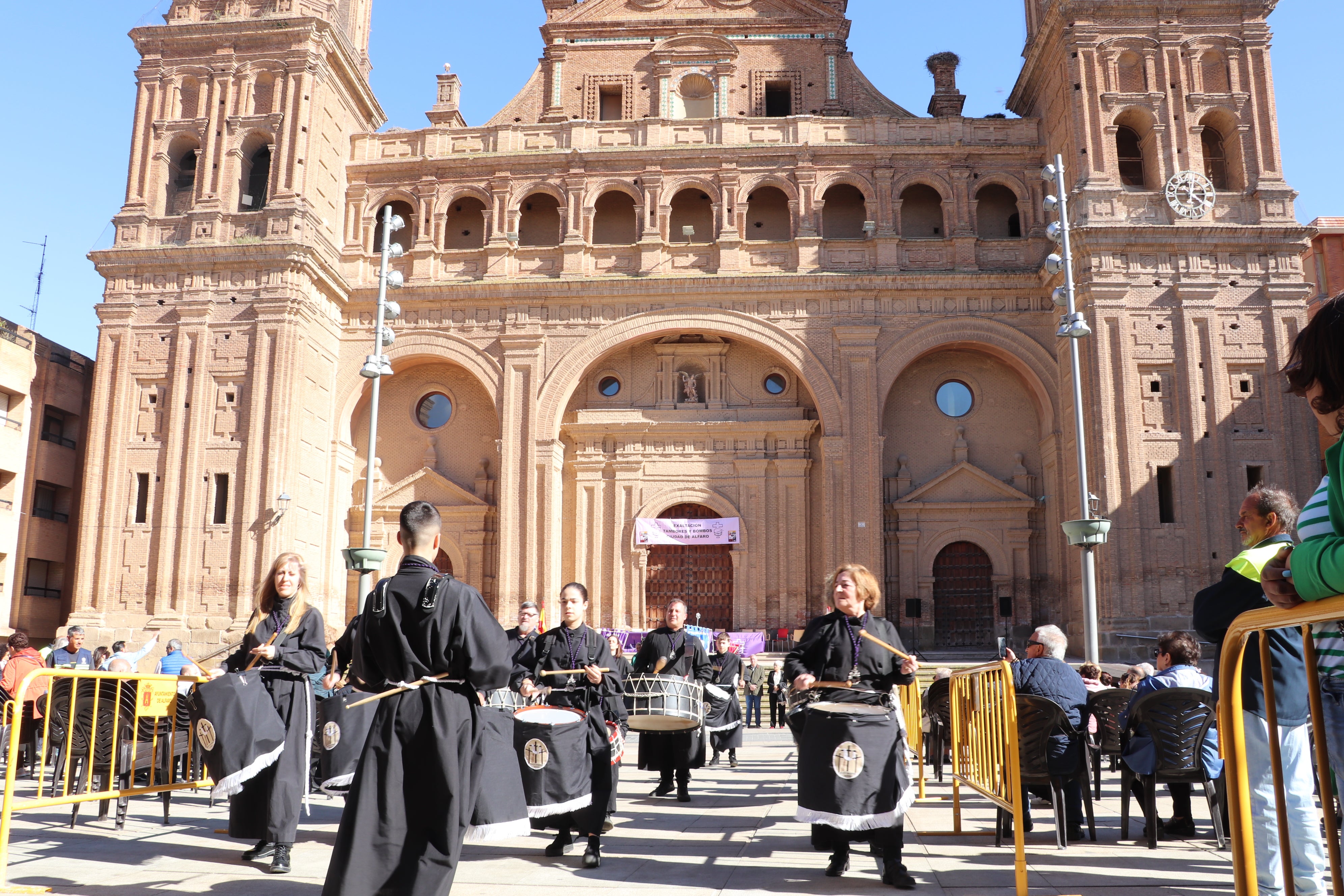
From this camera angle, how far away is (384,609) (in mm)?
5352

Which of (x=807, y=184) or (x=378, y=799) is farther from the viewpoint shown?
(x=807, y=184)

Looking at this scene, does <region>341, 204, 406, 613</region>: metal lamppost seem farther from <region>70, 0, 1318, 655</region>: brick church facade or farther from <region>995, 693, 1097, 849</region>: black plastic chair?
<region>995, 693, 1097, 849</region>: black plastic chair

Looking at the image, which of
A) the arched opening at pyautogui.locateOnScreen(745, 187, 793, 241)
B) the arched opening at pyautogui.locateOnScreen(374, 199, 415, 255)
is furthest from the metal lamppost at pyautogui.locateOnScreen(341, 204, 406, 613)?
the arched opening at pyautogui.locateOnScreen(745, 187, 793, 241)

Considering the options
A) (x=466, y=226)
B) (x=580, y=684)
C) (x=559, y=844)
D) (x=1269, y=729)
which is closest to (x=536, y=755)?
(x=559, y=844)

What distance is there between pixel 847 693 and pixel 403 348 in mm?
22330

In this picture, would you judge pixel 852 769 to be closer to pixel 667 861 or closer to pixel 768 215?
pixel 667 861

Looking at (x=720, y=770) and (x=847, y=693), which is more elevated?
(x=847, y=693)

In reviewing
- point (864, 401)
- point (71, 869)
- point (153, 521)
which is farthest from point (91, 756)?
point (864, 401)

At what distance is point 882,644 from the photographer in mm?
6559

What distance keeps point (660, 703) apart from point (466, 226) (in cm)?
2324

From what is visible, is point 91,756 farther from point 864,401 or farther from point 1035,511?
point 1035,511

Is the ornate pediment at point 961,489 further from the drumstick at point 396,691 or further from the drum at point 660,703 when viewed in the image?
the drumstick at point 396,691

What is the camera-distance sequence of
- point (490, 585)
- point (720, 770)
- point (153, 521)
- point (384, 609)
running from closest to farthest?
point (384, 609) < point (720, 770) < point (153, 521) < point (490, 585)

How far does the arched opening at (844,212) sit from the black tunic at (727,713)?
→ 16.7m
